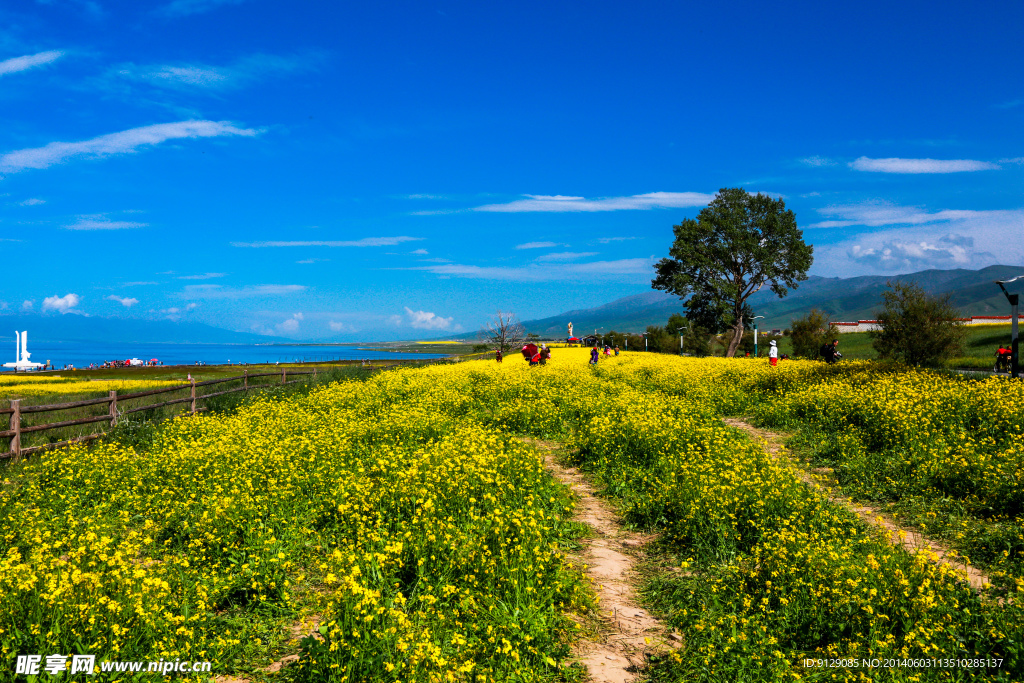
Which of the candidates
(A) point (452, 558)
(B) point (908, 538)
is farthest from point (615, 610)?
(B) point (908, 538)

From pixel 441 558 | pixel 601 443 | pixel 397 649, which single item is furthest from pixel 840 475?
pixel 397 649

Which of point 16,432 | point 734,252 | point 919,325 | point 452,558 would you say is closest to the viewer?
point 452,558

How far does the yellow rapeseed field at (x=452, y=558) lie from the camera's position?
4625 mm

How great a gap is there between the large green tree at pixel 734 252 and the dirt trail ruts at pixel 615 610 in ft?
175

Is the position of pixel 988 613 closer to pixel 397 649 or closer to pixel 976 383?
pixel 397 649

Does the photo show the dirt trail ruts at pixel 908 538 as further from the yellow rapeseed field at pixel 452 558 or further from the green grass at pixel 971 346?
the green grass at pixel 971 346

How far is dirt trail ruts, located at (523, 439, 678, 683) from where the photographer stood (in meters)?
5.25

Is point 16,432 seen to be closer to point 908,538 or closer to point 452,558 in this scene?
point 452,558

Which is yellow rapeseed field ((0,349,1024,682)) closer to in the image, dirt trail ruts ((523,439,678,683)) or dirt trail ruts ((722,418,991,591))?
dirt trail ruts ((523,439,678,683))

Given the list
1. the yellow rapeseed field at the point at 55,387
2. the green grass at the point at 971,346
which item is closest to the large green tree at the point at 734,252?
the green grass at the point at 971,346

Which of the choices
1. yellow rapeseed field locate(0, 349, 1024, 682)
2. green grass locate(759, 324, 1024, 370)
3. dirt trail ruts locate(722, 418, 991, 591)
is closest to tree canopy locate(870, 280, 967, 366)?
green grass locate(759, 324, 1024, 370)

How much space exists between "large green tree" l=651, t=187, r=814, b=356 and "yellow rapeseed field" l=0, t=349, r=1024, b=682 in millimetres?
48440

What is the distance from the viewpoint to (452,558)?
625 centimetres

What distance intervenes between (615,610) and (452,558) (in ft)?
6.13
